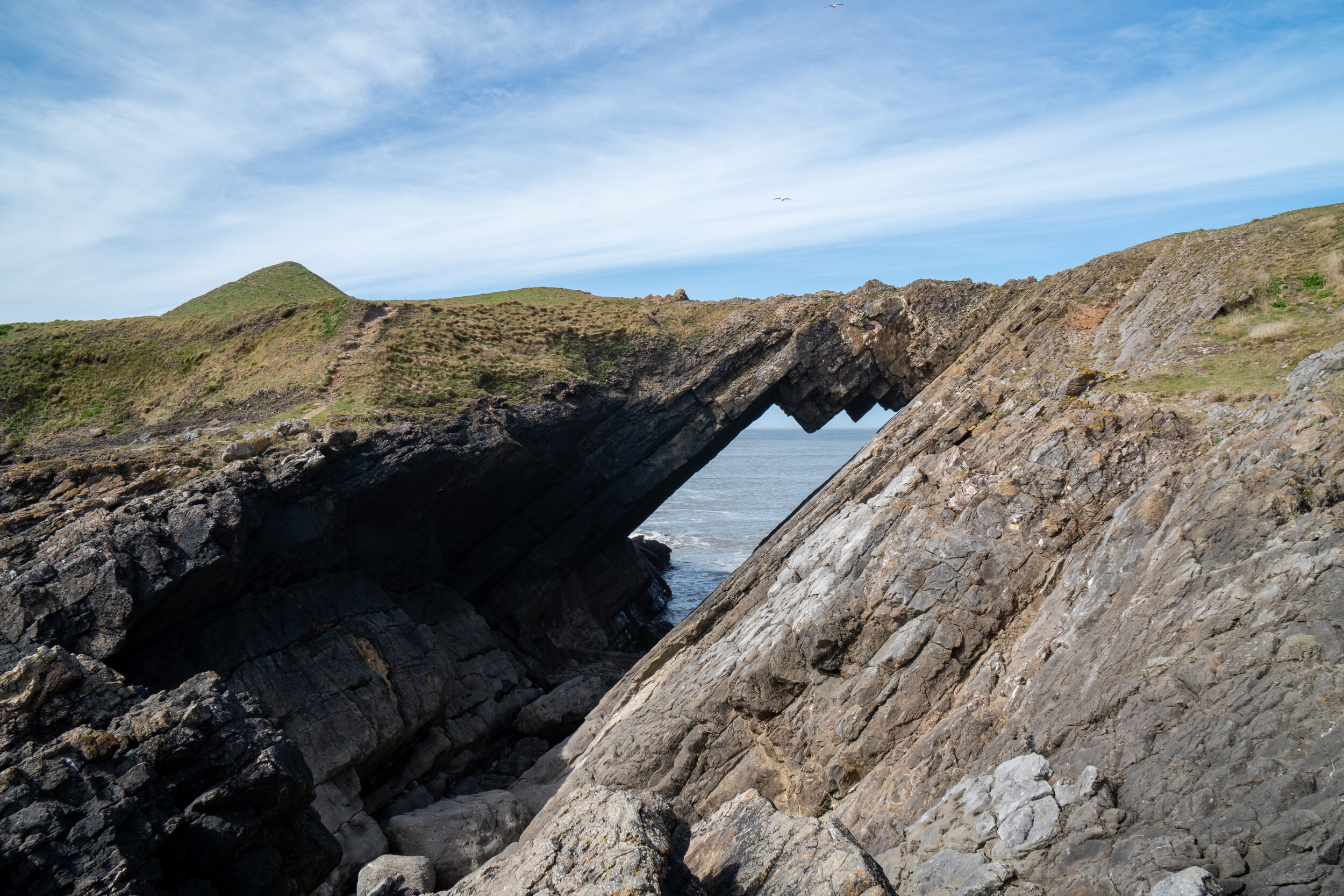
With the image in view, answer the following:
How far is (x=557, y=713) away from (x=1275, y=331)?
23.4m

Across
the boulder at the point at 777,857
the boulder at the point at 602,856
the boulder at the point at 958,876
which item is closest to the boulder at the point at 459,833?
the boulder at the point at 602,856

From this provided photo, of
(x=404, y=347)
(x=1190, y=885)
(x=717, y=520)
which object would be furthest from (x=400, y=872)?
(x=717, y=520)

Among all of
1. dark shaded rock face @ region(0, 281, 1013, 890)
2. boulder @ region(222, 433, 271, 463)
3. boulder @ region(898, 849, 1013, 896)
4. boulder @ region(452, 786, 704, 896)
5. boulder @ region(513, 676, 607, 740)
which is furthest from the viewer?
boulder @ region(513, 676, 607, 740)

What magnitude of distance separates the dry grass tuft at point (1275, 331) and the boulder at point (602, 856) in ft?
55.2

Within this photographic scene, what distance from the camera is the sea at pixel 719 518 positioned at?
50906 millimetres

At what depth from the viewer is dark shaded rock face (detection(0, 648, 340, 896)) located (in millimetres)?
9750

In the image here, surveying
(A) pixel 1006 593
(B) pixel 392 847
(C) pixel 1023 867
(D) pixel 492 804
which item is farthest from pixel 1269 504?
(B) pixel 392 847

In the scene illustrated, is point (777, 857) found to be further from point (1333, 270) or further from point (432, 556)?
point (432, 556)

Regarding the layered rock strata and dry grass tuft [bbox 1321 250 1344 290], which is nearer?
the layered rock strata

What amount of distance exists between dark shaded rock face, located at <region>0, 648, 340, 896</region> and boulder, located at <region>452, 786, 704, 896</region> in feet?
13.0

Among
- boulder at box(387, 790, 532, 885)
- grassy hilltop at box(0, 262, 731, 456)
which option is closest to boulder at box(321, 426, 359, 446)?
grassy hilltop at box(0, 262, 731, 456)

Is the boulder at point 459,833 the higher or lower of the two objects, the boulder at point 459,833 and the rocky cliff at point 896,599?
the lower

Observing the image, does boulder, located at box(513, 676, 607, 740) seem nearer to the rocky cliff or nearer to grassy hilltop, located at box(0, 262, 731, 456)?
the rocky cliff

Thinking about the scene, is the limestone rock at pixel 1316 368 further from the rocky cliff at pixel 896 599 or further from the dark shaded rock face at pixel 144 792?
the dark shaded rock face at pixel 144 792
